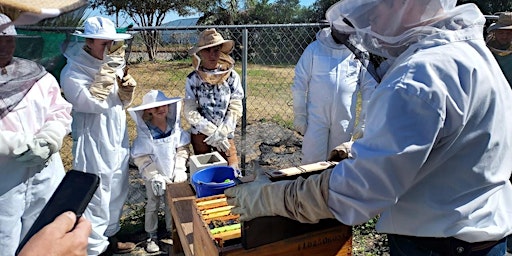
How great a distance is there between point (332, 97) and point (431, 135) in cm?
256

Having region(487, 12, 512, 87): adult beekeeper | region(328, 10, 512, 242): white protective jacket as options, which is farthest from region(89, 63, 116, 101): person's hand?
region(487, 12, 512, 87): adult beekeeper

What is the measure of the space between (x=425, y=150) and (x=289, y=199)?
0.48 m

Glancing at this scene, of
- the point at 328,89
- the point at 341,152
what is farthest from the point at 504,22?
the point at 341,152

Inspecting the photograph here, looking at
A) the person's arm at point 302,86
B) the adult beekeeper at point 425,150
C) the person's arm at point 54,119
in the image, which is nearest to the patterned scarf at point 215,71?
the person's arm at point 302,86

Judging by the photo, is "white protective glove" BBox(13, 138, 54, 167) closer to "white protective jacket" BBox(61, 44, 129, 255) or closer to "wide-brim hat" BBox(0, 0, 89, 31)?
"white protective jacket" BBox(61, 44, 129, 255)

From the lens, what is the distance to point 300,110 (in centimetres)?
400

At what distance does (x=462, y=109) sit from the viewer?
4.29 feet

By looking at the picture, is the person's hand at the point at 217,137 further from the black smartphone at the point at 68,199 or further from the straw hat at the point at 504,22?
the straw hat at the point at 504,22

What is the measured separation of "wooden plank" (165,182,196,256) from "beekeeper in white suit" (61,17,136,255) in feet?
2.87

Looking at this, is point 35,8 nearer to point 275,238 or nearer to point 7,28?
point 7,28

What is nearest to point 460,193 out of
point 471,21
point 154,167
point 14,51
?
point 471,21

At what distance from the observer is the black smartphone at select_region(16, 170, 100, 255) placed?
121 cm

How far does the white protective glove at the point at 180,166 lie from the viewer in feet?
11.4

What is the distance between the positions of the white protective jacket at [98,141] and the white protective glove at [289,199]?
200cm
